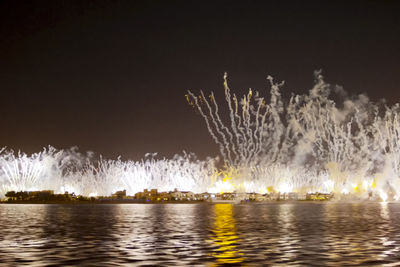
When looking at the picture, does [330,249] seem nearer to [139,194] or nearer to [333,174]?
[333,174]

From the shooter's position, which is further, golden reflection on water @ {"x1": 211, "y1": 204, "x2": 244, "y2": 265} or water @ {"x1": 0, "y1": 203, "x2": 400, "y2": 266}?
golden reflection on water @ {"x1": 211, "y1": 204, "x2": 244, "y2": 265}

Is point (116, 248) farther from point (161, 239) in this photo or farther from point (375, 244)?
point (375, 244)

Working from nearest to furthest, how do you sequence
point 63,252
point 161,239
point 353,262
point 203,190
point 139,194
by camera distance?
point 353,262 < point 63,252 < point 161,239 < point 139,194 < point 203,190

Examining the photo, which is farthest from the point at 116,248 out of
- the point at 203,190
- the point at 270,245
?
the point at 203,190

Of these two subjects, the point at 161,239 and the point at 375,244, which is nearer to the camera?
the point at 375,244

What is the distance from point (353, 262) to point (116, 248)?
10989mm

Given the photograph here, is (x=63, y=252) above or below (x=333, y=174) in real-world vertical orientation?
below

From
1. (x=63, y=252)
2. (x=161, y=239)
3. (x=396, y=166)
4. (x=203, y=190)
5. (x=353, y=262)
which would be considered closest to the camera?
(x=353, y=262)

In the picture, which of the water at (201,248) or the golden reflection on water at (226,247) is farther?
the golden reflection on water at (226,247)

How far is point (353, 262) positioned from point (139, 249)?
982 centimetres

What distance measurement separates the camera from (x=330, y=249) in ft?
82.8

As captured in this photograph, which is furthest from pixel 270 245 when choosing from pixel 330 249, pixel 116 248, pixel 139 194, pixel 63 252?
pixel 139 194

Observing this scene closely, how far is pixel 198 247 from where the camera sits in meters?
26.3

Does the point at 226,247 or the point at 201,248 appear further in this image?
the point at 226,247
